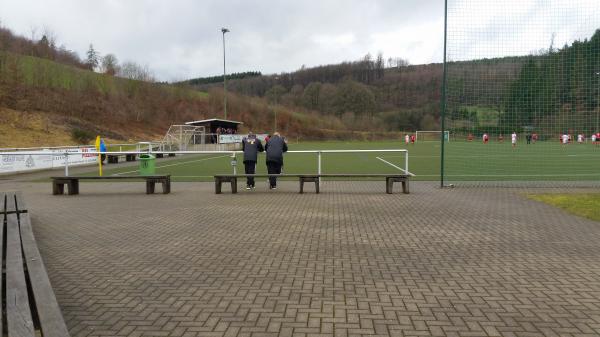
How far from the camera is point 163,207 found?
10172mm

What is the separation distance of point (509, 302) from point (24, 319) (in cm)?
401

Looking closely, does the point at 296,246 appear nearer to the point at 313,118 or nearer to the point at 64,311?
the point at 64,311

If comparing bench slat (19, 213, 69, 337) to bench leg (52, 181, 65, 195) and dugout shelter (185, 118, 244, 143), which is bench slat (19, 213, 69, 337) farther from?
dugout shelter (185, 118, 244, 143)

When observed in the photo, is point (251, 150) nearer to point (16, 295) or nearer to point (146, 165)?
point (146, 165)

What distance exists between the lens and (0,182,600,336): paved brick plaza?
3.94 metres

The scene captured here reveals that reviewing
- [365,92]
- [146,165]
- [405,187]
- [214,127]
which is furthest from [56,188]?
[365,92]

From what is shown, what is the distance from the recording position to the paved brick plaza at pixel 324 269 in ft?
12.9

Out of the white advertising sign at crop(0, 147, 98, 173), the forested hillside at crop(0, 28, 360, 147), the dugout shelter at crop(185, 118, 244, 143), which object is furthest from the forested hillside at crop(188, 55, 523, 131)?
the white advertising sign at crop(0, 147, 98, 173)

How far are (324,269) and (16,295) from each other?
3.14 meters

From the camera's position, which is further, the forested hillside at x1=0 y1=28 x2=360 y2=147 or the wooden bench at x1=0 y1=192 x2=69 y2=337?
the forested hillside at x1=0 y1=28 x2=360 y2=147

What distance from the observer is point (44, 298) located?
342 cm

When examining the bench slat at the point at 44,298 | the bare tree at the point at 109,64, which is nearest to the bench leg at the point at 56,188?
the bench slat at the point at 44,298

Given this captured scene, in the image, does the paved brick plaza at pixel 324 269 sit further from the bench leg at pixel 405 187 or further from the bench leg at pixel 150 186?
the bench leg at pixel 150 186

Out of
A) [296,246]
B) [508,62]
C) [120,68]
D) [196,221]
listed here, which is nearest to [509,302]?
[296,246]
